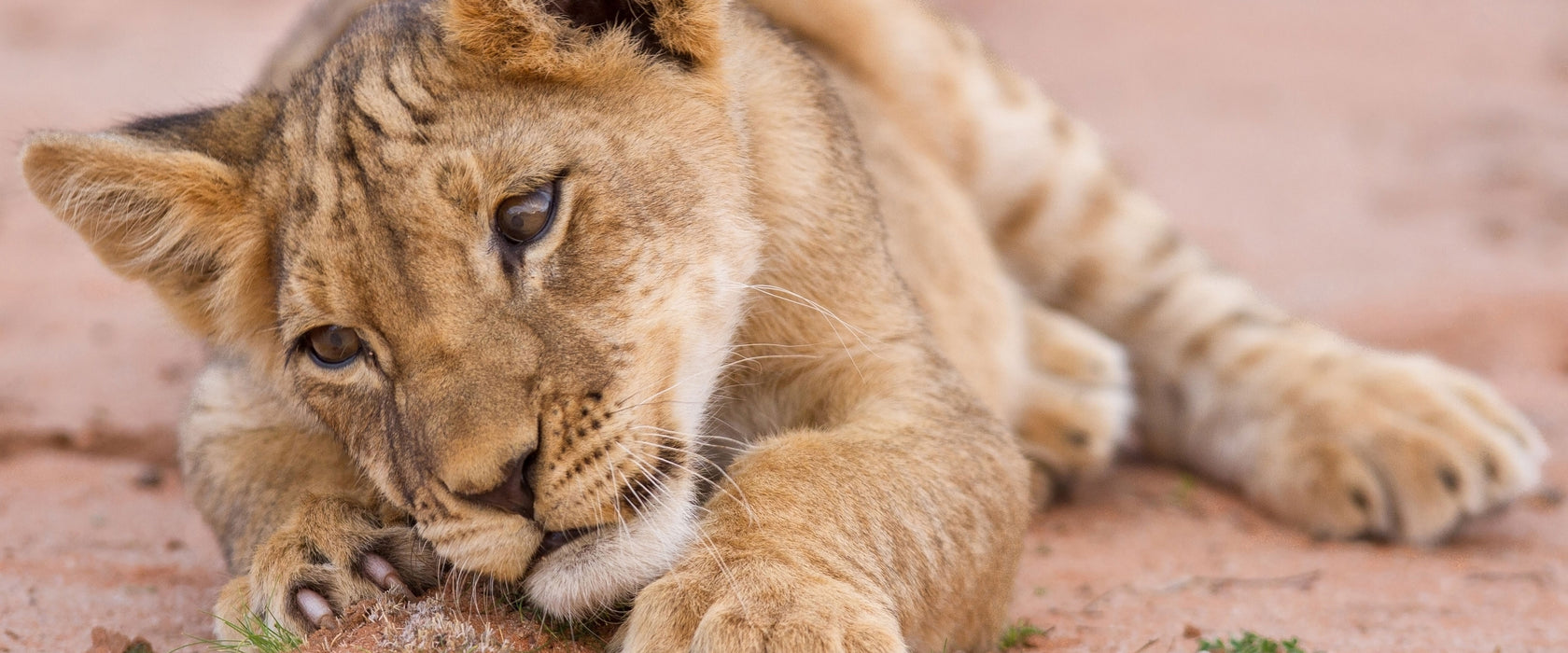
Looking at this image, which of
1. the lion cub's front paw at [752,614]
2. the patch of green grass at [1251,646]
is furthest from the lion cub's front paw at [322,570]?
the patch of green grass at [1251,646]

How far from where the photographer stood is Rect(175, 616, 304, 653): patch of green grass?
2629mm

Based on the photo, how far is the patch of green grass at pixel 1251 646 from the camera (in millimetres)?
2834

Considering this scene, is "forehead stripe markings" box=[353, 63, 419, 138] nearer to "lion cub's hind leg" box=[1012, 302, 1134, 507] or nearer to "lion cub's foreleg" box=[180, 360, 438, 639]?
"lion cub's foreleg" box=[180, 360, 438, 639]

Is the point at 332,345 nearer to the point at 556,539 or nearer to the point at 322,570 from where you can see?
the point at 322,570

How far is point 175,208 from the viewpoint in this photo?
288 centimetres

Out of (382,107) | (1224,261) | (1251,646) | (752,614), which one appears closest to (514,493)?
(752,614)

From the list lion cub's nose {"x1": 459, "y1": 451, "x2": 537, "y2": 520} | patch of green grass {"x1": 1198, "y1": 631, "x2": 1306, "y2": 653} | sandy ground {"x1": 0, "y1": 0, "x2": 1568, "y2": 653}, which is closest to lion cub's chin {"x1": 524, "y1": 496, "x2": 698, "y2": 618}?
lion cub's nose {"x1": 459, "y1": 451, "x2": 537, "y2": 520}

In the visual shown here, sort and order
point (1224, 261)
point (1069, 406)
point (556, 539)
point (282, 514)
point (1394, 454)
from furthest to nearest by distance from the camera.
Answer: point (1224, 261) → point (1069, 406) → point (1394, 454) → point (282, 514) → point (556, 539)

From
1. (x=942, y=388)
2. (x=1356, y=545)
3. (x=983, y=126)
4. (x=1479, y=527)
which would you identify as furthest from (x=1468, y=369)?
(x=942, y=388)

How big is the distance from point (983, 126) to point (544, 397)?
132 inches

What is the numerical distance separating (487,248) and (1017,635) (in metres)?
1.36

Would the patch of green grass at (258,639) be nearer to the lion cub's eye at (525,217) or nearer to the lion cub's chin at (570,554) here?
the lion cub's chin at (570,554)

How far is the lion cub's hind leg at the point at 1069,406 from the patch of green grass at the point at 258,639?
7.75 feet

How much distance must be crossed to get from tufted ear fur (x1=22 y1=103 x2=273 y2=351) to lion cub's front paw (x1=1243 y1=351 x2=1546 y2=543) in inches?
119
